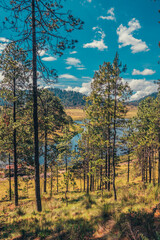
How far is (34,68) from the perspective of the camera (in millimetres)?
8367

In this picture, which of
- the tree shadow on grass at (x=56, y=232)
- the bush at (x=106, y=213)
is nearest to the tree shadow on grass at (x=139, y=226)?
the bush at (x=106, y=213)

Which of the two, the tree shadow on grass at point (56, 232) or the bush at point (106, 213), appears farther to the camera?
the bush at point (106, 213)

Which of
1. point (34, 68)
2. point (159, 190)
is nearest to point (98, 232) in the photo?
point (159, 190)

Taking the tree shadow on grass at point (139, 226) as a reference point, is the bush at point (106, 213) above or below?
below

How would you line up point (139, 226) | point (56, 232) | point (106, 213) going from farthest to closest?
point (106, 213)
point (56, 232)
point (139, 226)

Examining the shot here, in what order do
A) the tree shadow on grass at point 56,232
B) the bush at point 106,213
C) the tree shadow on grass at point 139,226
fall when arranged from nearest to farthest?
the tree shadow on grass at point 139,226 < the tree shadow on grass at point 56,232 < the bush at point 106,213

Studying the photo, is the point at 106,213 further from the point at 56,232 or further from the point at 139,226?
the point at 56,232

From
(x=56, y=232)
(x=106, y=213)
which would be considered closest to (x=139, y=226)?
(x=106, y=213)

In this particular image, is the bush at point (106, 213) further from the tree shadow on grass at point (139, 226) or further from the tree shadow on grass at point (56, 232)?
the tree shadow on grass at point (56, 232)

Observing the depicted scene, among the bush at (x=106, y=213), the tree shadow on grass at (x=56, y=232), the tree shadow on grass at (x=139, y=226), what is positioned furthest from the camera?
the bush at (x=106, y=213)

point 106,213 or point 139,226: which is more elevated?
point 139,226

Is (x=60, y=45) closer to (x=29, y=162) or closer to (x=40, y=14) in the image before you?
(x=40, y=14)

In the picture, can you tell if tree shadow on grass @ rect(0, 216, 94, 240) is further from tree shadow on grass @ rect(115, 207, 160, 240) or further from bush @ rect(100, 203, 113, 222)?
tree shadow on grass @ rect(115, 207, 160, 240)

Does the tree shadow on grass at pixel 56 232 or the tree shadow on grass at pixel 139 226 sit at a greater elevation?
the tree shadow on grass at pixel 139 226
